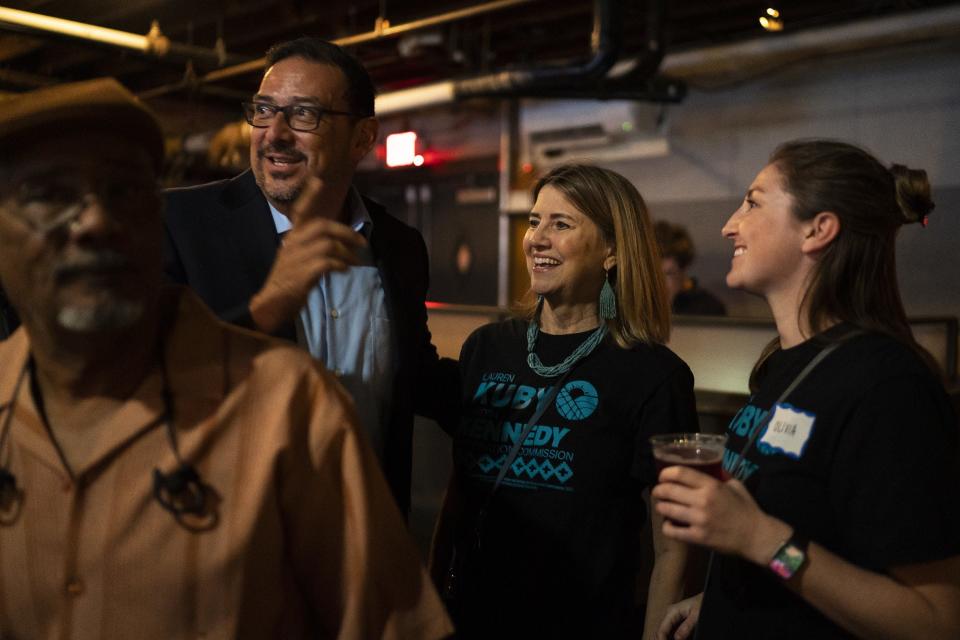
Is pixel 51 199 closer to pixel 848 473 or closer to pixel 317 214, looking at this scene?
pixel 317 214

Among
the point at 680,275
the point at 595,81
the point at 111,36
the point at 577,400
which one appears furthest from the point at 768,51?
the point at 577,400

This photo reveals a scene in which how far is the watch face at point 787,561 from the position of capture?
128 cm

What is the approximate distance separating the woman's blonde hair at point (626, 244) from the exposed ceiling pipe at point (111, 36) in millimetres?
3376

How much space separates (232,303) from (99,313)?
747 mm

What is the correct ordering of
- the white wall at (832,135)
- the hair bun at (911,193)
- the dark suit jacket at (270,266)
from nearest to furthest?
the hair bun at (911,193) → the dark suit jacket at (270,266) → the white wall at (832,135)

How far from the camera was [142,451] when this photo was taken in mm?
1033

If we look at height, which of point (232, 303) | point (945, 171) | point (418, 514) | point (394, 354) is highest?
point (945, 171)

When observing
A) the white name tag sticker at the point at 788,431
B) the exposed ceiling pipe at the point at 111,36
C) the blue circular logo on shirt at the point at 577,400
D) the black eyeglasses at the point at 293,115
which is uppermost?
the exposed ceiling pipe at the point at 111,36

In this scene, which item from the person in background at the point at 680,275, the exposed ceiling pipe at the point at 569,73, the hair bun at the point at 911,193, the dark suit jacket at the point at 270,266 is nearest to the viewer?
the hair bun at the point at 911,193

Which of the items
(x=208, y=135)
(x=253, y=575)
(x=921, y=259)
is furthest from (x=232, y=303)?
(x=208, y=135)

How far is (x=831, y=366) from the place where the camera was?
1416mm

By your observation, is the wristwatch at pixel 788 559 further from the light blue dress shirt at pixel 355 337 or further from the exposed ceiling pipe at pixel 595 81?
the exposed ceiling pipe at pixel 595 81

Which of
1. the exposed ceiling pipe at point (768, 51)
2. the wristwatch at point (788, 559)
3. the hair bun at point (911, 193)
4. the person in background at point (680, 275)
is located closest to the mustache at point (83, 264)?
the wristwatch at point (788, 559)

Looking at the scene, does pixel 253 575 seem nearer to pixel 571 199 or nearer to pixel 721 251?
pixel 571 199
